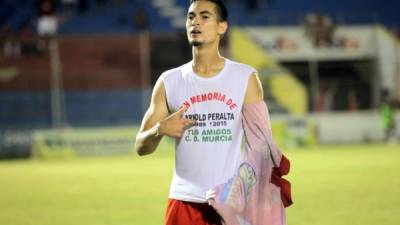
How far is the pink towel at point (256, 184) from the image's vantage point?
15.7ft

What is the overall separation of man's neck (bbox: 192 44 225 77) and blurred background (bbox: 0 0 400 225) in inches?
583

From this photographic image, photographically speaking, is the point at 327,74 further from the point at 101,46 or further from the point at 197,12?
the point at 197,12

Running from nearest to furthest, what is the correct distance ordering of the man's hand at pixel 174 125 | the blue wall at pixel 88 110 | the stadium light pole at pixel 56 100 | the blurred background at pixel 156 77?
the man's hand at pixel 174 125 < the blurred background at pixel 156 77 < the stadium light pole at pixel 56 100 < the blue wall at pixel 88 110

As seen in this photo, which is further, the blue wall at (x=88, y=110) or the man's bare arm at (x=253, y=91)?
the blue wall at (x=88, y=110)

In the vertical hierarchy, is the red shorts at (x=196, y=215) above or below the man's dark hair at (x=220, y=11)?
below

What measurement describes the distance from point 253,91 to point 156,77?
2897 cm

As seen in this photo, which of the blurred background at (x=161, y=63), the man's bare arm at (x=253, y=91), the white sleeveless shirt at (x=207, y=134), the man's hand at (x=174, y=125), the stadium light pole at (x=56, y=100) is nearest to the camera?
the man's hand at (x=174, y=125)

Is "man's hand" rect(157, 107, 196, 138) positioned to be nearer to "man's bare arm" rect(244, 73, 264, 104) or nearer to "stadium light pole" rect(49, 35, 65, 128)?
"man's bare arm" rect(244, 73, 264, 104)

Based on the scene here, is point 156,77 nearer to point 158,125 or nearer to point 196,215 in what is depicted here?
point 196,215

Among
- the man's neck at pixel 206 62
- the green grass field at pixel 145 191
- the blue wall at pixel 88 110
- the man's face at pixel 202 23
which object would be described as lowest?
the green grass field at pixel 145 191

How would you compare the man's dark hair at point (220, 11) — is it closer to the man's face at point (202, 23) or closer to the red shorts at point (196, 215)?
the man's face at point (202, 23)

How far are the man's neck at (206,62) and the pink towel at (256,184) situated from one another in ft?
1.06

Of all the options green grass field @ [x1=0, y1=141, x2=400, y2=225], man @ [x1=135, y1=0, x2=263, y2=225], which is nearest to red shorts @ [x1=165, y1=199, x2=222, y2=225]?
man @ [x1=135, y1=0, x2=263, y2=225]

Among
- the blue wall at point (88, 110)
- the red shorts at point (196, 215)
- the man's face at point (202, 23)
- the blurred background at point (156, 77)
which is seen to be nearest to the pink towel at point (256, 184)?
the red shorts at point (196, 215)
